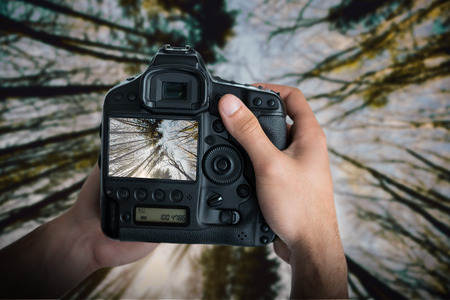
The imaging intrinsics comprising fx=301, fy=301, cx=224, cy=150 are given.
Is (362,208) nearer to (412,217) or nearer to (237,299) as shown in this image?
(412,217)

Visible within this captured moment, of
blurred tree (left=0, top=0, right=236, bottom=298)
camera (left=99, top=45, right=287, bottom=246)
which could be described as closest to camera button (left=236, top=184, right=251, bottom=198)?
camera (left=99, top=45, right=287, bottom=246)

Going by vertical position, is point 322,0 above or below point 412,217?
above

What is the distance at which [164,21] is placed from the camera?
102 centimetres

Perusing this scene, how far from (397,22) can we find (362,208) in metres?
0.64

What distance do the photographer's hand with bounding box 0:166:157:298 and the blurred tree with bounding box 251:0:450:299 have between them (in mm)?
700

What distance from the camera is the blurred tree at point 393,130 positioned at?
1016mm

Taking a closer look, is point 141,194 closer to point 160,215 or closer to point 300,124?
point 160,215

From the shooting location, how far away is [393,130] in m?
1.02

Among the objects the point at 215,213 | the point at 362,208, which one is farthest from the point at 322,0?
the point at 215,213

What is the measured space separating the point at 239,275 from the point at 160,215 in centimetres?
57

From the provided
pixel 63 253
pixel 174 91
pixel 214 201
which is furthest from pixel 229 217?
pixel 63 253

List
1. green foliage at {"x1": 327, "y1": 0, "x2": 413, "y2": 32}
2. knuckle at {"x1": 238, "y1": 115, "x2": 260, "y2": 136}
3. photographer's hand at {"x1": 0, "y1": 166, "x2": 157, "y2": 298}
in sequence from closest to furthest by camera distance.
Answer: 1. knuckle at {"x1": 238, "y1": 115, "x2": 260, "y2": 136}
2. photographer's hand at {"x1": 0, "y1": 166, "x2": 157, "y2": 298}
3. green foliage at {"x1": 327, "y1": 0, "x2": 413, "y2": 32}

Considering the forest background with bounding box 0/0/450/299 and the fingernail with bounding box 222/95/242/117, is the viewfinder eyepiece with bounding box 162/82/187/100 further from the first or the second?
the forest background with bounding box 0/0/450/299

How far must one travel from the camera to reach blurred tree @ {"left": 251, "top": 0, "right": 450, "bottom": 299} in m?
1.02
